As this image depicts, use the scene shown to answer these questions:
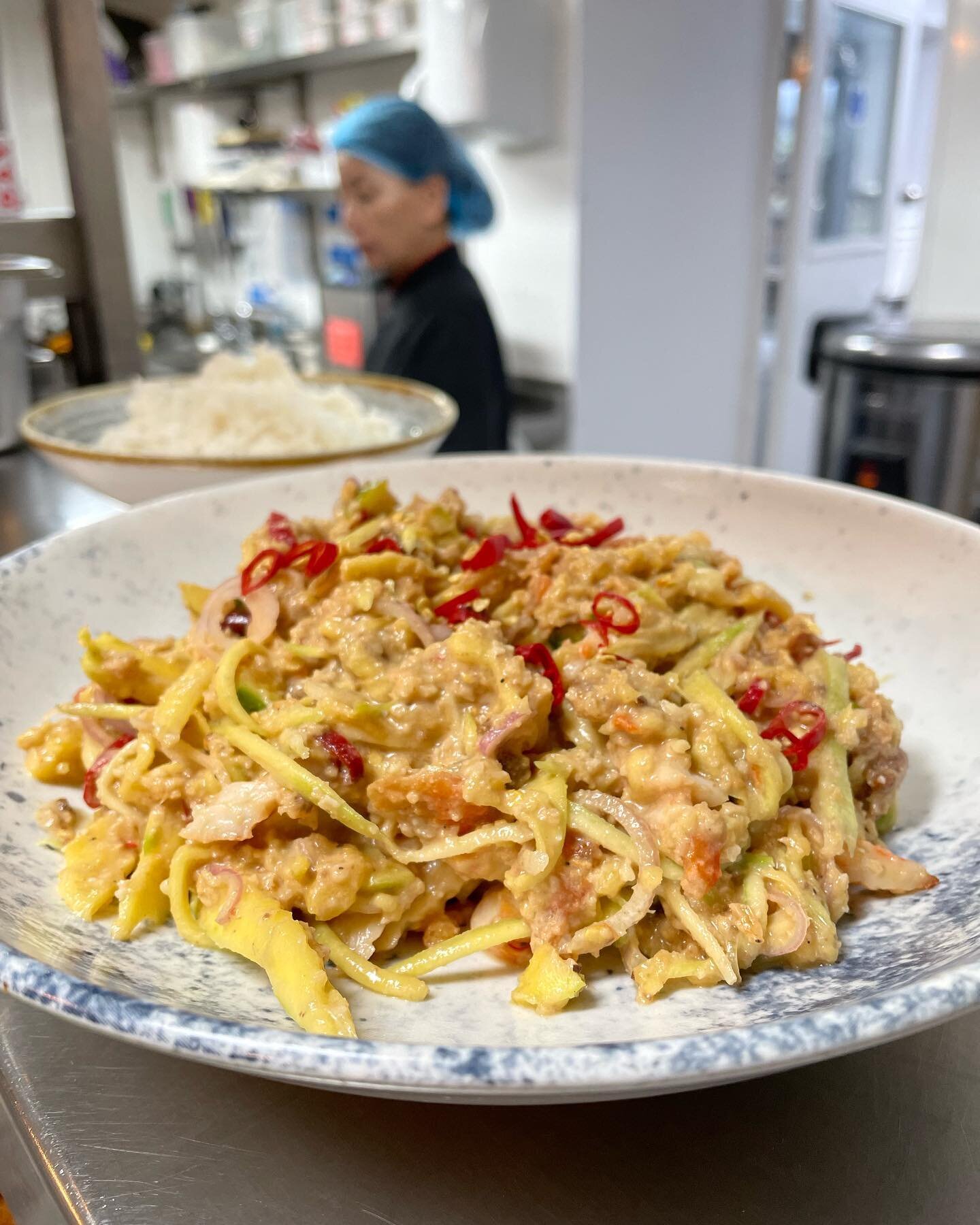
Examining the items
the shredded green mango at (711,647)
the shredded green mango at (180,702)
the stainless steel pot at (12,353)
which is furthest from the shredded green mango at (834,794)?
the stainless steel pot at (12,353)

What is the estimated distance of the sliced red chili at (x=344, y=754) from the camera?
2.70ft

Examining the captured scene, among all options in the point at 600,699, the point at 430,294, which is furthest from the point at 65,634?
the point at 430,294

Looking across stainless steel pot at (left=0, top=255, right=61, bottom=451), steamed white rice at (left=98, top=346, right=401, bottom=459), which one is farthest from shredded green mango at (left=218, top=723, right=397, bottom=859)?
stainless steel pot at (left=0, top=255, right=61, bottom=451)

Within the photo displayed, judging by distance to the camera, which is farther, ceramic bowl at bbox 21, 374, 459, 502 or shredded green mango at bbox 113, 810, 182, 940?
ceramic bowl at bbox 21, 374, 459, 502

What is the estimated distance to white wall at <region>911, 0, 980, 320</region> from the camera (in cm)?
363

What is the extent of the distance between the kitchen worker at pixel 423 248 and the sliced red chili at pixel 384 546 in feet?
7.23

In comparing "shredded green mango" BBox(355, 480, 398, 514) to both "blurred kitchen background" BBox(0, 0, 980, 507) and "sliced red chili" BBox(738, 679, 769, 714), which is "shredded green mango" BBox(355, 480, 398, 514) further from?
"blurred kitchen background" BBox(0, 0, 980, 507)

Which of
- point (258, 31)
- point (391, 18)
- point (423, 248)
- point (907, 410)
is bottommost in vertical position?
point (907, 410)

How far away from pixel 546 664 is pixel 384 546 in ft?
0.81

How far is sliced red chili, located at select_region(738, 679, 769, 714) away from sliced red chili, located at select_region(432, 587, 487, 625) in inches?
10.7

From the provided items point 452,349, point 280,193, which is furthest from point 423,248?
point 280,193

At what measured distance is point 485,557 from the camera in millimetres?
1034

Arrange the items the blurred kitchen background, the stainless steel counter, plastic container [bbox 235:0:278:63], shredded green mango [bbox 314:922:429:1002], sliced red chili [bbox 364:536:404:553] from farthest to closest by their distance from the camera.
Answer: plastic container [bbox 235:0:278:63]
the blurred kitchen background
sliced red chili [bbox 364:536:404:553]
shredded green mango [bbox 314:922:429:1002]
the stainless steel counter

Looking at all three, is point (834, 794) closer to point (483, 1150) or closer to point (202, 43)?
point (483, 1150)
